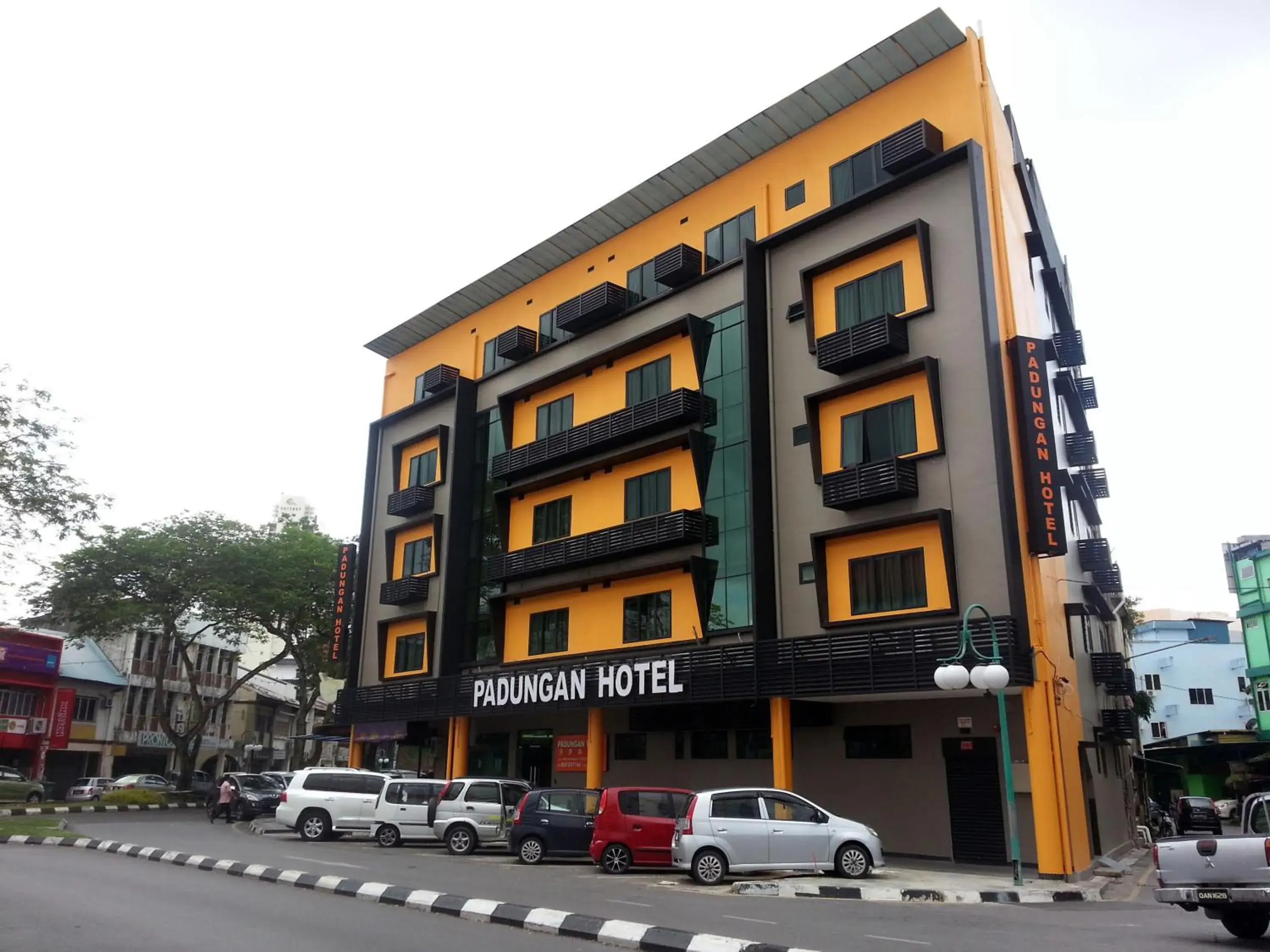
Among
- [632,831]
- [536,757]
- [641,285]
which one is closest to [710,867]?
[632,831]

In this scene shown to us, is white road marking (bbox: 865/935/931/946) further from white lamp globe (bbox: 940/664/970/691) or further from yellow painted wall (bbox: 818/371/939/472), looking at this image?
yellow painted wall (bbox: 818/371/939/472)

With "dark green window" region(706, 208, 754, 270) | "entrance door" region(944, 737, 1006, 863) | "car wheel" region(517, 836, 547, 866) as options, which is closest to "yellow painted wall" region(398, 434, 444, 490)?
"dark green window" region(706, 208, 754, 270)

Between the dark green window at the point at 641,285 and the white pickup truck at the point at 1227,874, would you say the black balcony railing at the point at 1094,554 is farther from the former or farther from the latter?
the white pickup truck at the point at 1227,874

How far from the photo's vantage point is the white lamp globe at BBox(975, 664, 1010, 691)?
17578 millimetres

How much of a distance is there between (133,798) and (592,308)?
28.7 metres

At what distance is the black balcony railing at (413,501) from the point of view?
37.0 metres

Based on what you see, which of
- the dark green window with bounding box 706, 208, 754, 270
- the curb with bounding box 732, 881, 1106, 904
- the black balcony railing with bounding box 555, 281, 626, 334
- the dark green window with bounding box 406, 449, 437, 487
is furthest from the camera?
the dark green window with bounding box 406, 449, 437, 487

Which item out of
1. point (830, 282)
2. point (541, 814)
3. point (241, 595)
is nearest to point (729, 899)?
point (541, 814)

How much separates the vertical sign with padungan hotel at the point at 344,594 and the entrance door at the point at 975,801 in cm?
2498

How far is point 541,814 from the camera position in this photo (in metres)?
21.5

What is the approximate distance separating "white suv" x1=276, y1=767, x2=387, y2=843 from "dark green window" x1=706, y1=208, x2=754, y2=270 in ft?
58.6

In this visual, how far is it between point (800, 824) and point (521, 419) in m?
20.2

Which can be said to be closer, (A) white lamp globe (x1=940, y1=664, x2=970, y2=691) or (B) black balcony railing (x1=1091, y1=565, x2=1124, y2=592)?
(A) white lamp globe (x1=940, y1=664, x2=970, y2=691)

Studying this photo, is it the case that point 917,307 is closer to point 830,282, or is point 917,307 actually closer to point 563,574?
point 830,282
